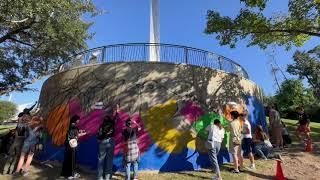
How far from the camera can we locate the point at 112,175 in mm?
11805

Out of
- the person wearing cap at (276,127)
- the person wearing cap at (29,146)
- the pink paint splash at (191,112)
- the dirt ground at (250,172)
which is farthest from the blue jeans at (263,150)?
the person wearing cap at (29,146)

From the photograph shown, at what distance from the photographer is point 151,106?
1309 cm

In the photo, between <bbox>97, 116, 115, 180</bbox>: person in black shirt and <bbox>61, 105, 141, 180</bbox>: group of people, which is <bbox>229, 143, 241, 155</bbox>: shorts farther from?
<bbox>97, 116, 115, 180</bbox>: person in black shirt

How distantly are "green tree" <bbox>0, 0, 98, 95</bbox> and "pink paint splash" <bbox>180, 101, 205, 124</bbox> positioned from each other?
7207 mm

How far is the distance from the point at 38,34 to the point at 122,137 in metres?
12.0

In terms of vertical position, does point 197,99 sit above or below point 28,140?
above

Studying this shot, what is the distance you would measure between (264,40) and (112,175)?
10.4 m

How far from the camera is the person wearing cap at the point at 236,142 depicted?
37.9 ft

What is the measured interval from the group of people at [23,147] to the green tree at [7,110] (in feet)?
193

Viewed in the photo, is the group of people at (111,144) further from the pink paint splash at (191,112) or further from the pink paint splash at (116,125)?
the pink paint splash at (191,112)

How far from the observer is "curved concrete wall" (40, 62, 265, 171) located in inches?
503

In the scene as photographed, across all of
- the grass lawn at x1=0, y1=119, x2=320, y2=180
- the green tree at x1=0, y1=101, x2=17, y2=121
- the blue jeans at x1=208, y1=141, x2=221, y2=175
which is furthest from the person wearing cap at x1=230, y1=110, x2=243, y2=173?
the green tree at x1=0, y1=101, x2=17, y2=121

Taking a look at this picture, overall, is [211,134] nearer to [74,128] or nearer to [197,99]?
[197,99]

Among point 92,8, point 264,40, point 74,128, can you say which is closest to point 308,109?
point 264,40
